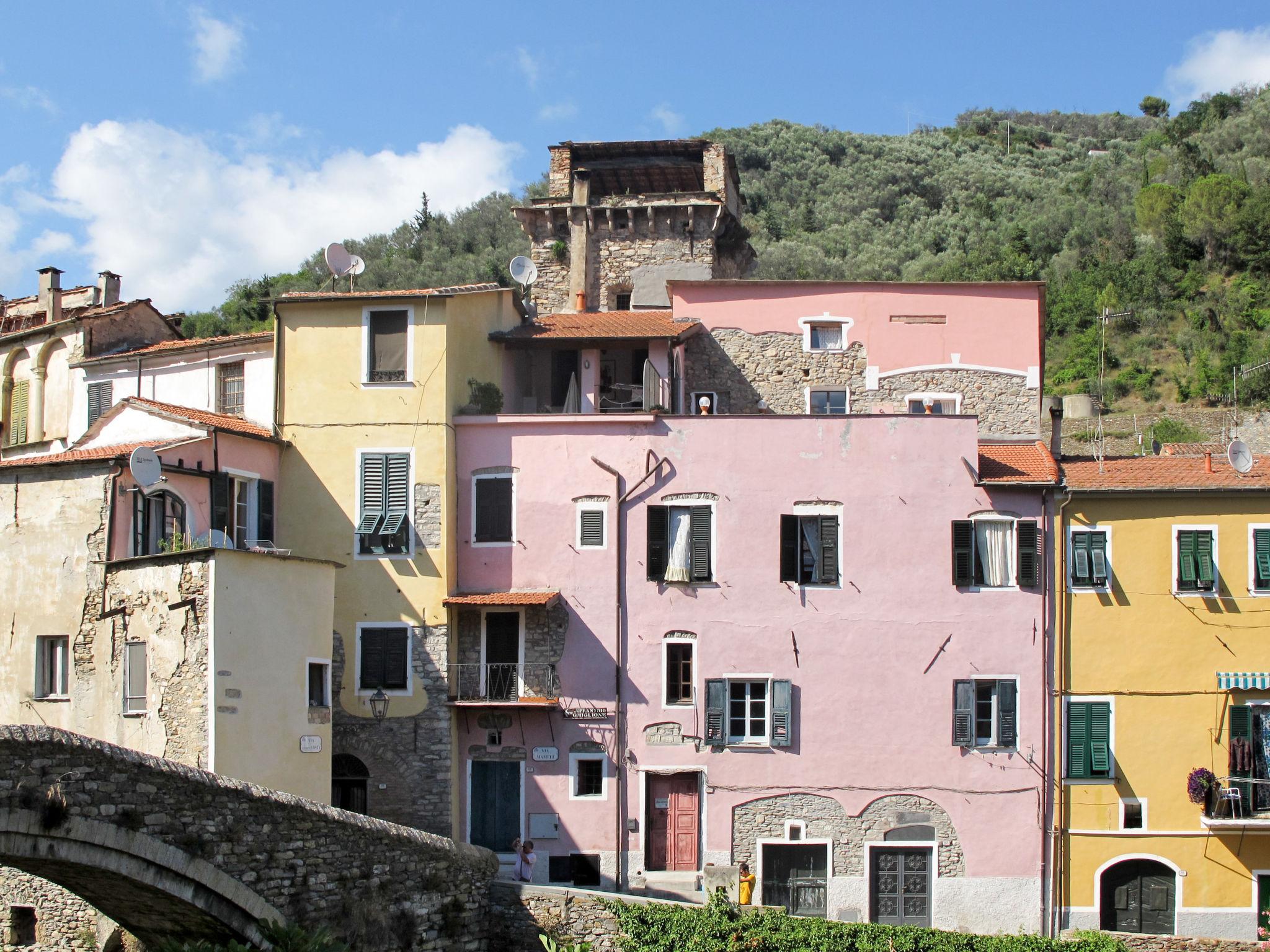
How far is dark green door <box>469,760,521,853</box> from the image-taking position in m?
29.9

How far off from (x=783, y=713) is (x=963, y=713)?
11.4 ft

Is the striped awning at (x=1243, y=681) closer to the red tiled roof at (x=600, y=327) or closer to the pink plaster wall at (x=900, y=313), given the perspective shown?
the pink plaster wall at (x=900, y=313)

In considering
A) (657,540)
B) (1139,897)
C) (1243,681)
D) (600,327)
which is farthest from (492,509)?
(1243,681)

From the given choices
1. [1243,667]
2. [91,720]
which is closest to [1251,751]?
[1243,667]

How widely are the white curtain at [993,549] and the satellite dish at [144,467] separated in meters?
15.4

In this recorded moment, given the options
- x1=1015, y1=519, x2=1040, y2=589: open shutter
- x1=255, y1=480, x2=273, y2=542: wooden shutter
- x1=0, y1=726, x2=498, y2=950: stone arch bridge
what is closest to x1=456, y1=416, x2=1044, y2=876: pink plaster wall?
x1=1015, y1=519, x2=1040, y2=589: open shutter

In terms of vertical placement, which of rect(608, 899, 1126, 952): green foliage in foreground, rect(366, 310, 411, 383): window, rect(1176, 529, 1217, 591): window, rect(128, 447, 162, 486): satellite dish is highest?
rect(366, 310, 411, 383): window

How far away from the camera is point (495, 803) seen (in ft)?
98.6

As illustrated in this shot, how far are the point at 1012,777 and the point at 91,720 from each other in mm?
16942

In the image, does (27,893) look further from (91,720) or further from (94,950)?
(91,720)

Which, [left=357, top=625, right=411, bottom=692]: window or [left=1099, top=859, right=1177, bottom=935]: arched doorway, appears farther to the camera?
[left=357, top=625, right=411, bottom=692]: window

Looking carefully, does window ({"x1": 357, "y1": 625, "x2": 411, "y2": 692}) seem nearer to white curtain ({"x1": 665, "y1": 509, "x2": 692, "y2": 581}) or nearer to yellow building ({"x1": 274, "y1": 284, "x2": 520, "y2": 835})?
yellow building ({"x1": 274, "y1": 284, "x2": 520, "y2": 835})

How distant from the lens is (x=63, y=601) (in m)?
→ 26.5

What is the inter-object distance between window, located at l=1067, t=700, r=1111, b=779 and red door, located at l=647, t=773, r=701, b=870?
23.8 ft
